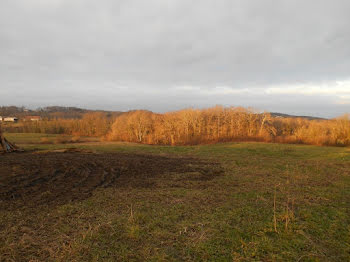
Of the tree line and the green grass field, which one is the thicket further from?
the green grass field

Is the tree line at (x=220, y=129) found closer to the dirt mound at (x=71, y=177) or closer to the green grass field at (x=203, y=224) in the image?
the dirt mound at (x=71, y=177)

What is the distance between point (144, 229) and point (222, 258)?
6.82ft

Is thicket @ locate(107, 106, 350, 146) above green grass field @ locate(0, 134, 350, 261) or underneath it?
above

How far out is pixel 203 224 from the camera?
551 cm

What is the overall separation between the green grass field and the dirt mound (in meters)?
1.04

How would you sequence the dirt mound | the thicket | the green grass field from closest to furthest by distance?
the green grass field, the dirt mound, the thicket

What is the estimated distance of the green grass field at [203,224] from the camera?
423 centimetres

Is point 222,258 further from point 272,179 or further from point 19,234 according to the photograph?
point 272,179

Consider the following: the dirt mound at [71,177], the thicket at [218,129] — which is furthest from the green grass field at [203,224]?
the thicket at [218,129]

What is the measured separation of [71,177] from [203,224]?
823 cm

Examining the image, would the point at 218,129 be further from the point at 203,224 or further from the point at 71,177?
the point at 203,224

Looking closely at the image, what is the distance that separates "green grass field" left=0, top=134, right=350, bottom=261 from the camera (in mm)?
4234

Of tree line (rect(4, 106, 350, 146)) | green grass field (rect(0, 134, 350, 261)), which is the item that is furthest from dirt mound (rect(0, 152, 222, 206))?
tree line (rect(4, 106, 350, 146))

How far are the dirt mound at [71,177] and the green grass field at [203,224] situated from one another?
3.41 feet
